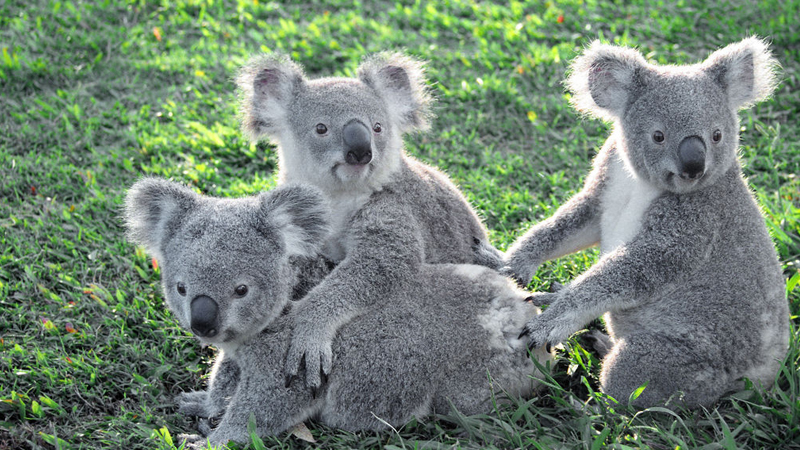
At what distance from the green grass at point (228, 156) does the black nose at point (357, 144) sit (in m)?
1.23

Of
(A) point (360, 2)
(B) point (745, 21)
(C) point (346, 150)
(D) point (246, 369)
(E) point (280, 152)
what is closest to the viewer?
(D) point (246, 369)

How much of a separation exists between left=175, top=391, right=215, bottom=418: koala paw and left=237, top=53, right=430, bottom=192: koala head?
115 centimetres

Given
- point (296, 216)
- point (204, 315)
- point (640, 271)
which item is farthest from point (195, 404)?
point (640, 271)

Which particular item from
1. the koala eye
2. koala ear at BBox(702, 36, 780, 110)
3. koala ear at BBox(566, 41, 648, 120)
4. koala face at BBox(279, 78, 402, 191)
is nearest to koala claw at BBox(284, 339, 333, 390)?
the koala eye

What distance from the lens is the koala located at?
352 centimetres

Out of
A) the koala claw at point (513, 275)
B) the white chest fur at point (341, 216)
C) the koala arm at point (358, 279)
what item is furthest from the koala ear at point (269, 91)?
the koala claw at point (513, 275)

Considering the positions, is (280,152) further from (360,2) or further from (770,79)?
(360,2)

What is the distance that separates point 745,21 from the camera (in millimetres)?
6836

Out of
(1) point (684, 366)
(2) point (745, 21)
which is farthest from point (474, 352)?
(2) point (745, 21)

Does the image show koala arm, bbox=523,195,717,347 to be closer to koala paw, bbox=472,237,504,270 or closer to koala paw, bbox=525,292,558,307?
koala paw, bbox=525,292,558,307

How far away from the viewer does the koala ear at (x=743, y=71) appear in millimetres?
3646

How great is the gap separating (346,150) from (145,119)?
2999 mm

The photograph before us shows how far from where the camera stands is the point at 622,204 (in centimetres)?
390

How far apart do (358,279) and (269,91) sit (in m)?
1.20
